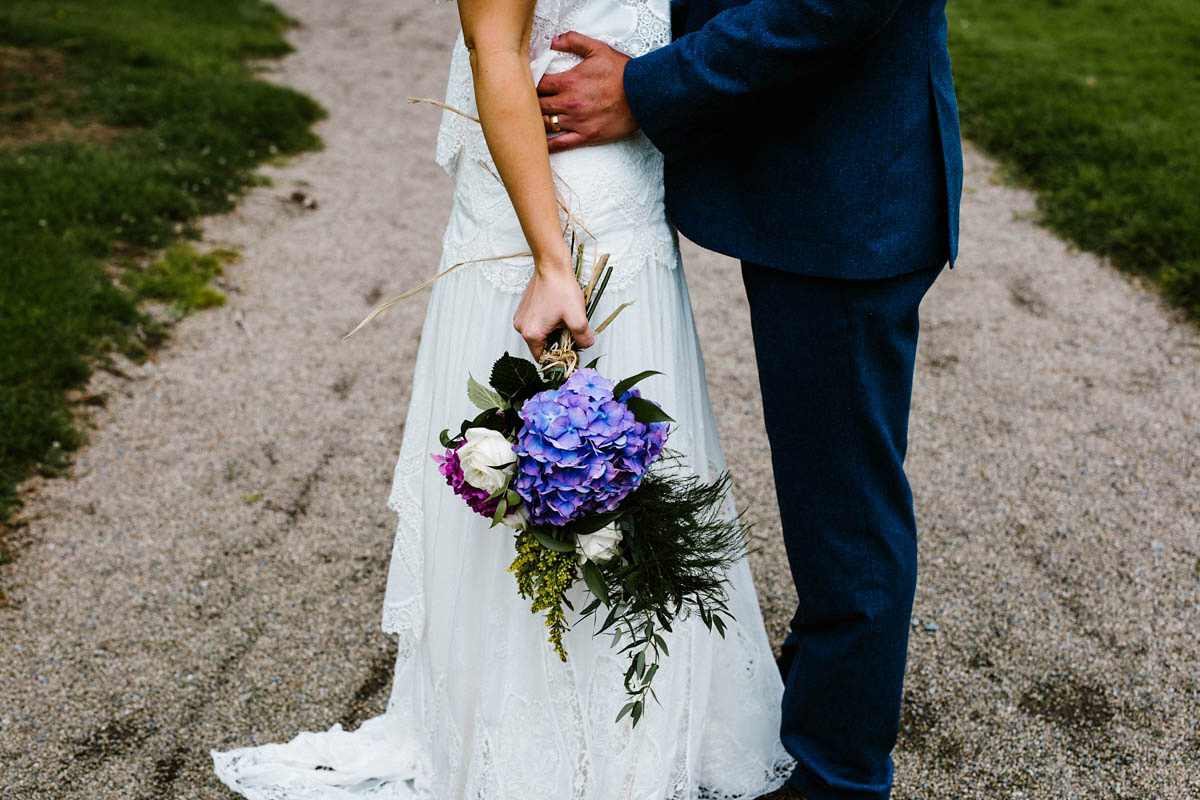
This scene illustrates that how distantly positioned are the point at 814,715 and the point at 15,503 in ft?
9.40

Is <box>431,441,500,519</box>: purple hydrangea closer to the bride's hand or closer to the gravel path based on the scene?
the bride's hand

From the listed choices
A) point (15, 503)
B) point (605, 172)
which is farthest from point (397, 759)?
point (15, 503)

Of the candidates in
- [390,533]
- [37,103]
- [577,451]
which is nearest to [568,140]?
[577,451]

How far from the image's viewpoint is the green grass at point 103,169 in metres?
4.00

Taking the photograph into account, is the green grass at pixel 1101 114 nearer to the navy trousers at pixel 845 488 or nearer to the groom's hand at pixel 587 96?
the navy trousers at pixel 845 488

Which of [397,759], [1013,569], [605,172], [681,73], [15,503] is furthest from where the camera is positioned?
[15,503]

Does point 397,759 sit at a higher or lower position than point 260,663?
higher

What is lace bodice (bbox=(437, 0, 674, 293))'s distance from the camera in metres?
1.73

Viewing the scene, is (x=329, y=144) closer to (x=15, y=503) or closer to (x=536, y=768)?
(x=15, y=503)

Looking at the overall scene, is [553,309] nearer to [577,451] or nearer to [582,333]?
[582,333]

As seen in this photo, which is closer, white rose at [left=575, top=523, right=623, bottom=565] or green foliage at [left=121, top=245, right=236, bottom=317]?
white rose at [left=575, top=523, right=623, bottom=565]

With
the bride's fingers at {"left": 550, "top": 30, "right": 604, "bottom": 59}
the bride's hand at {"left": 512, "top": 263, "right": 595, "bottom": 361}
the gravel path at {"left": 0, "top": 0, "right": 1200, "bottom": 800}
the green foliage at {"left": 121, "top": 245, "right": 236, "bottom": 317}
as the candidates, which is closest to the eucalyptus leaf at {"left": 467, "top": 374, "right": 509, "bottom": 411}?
the bride's hand at {"left": 512, "top": 263, "right": 595, "bottom": 361}

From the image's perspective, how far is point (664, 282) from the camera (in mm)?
1909

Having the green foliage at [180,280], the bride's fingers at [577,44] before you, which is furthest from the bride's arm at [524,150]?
the green foliage at [180,280]
